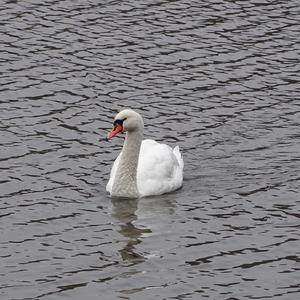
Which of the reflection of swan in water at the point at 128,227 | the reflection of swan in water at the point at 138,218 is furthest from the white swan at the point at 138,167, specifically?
the reflection of swan in water at the point at 128,227

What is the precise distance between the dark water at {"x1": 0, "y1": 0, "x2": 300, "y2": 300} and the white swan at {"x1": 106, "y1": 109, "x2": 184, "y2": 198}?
33 centimetres

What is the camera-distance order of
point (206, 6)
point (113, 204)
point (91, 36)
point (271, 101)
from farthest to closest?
point (206, 6)
point (91, 36)
point (271, 101)
point (113, 204)

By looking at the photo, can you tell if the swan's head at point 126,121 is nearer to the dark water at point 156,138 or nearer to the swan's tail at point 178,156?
the dark water at point 156,138

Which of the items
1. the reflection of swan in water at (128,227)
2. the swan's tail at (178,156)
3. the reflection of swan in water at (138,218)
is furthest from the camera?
the swan's tail at (178,156)

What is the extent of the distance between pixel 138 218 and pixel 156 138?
4934 millimetres

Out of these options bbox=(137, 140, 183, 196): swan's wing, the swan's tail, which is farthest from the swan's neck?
the swan's tail

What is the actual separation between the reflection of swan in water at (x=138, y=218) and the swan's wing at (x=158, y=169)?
26cm

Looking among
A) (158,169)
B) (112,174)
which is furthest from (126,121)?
(158,169)

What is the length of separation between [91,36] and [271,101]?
23.9 ft

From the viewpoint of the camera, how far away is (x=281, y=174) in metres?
26.5

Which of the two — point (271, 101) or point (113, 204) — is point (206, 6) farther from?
point (113, 204)

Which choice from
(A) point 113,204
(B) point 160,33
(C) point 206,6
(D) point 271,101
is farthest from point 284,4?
(A) point 113,204

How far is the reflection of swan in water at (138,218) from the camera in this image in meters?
22.7

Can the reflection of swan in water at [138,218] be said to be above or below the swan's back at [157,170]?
below
